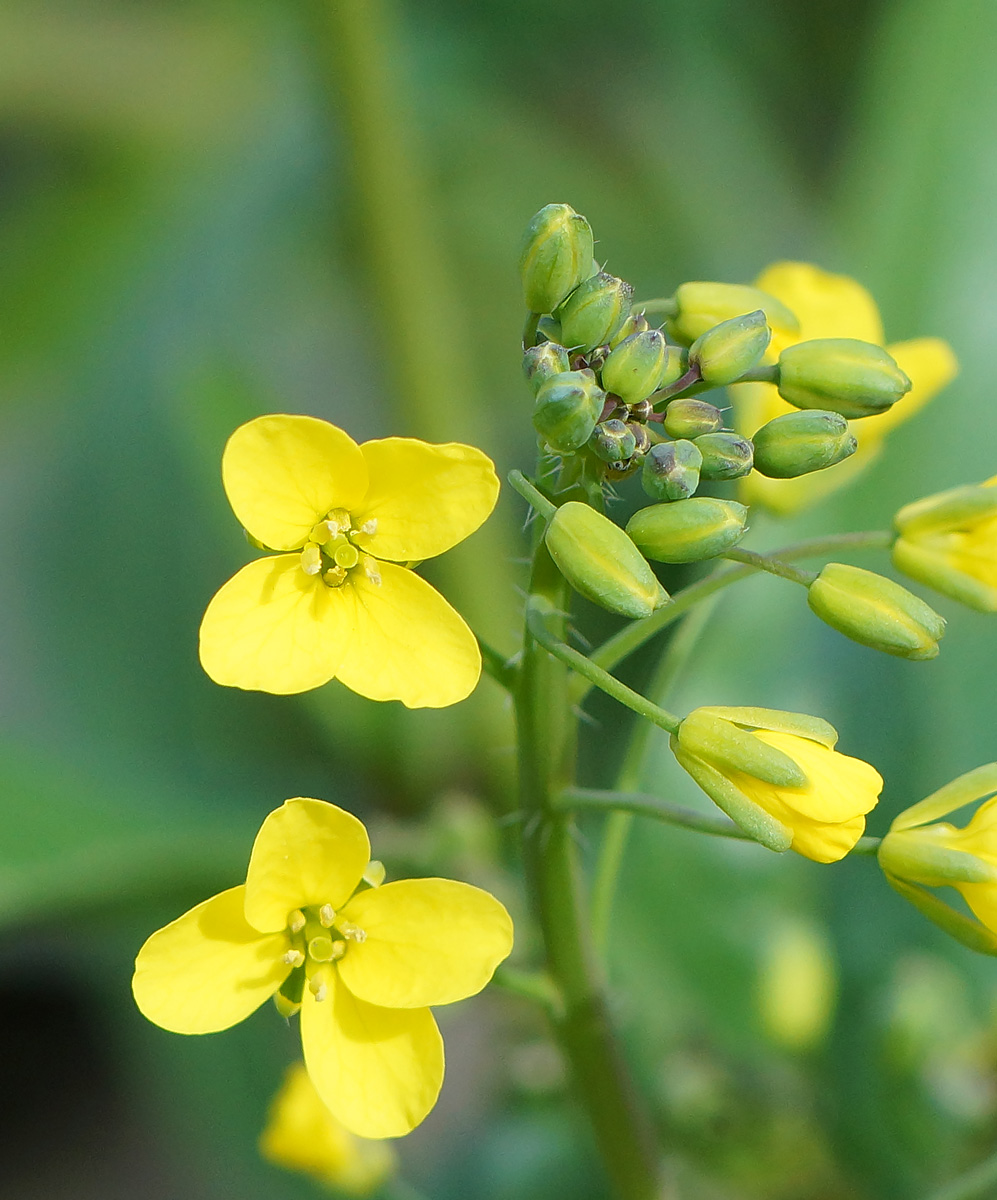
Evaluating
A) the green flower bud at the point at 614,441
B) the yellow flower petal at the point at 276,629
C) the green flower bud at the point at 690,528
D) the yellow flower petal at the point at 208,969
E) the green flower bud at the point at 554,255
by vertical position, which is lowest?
the yellow flower petal at the point at 208,969

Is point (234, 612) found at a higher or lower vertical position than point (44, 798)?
higher

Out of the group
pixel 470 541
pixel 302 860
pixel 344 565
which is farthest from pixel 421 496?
pixel 470 541

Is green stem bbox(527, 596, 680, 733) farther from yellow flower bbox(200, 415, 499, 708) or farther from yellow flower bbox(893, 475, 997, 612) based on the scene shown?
yellow flower bbox(893, 475, 997, 612)

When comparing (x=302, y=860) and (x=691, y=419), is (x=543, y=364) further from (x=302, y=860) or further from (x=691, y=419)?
(x=302, y=860)

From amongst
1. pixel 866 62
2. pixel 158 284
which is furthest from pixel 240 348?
pixel 866 62

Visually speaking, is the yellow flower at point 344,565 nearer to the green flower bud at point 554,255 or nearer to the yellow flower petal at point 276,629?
the yellow flower petal at point 276,629

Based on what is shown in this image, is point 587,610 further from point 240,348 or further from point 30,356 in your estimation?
point 30,356

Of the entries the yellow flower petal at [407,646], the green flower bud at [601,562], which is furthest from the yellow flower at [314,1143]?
the green flower bud at [601,562]
